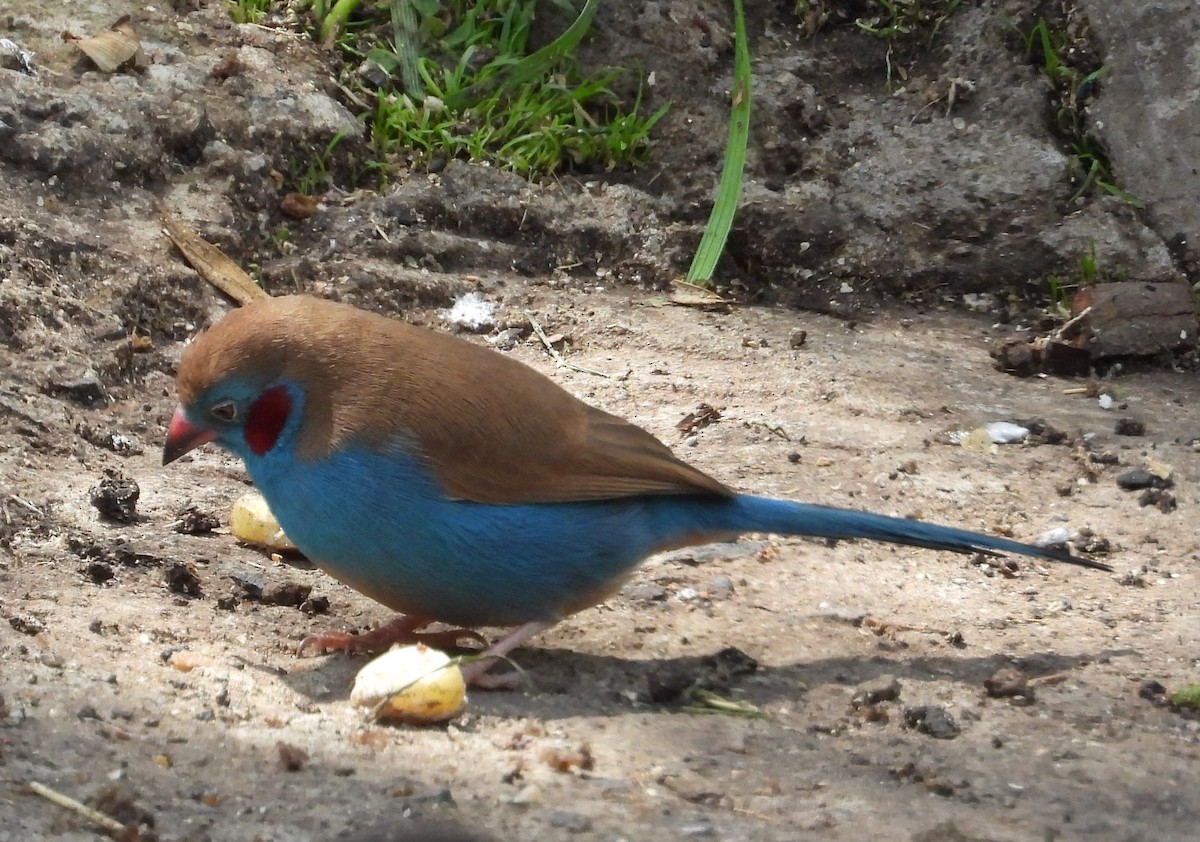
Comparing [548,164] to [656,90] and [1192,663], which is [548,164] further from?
[1192,663]

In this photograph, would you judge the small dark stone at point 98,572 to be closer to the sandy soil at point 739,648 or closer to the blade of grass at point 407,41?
the sandy soil at point 739,648

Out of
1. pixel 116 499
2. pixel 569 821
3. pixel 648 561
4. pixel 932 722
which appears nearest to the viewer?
pixel 569 821

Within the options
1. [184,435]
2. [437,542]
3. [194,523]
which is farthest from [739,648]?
[194,523]

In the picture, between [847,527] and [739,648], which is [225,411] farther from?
[847,527]

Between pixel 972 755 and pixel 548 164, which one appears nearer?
pixel 972 755

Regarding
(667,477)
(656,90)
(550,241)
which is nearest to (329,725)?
(667,477)

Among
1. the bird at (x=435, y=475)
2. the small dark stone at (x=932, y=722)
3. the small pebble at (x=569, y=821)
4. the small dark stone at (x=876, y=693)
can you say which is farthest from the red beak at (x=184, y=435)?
the small dark stone at (x=932, y=722)
